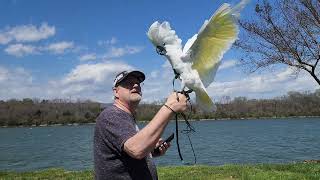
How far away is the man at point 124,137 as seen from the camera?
382cm

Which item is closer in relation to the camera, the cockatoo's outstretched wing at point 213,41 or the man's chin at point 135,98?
the cockatoo's outstretched wing at point 213,41

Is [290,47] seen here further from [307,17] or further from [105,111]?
[105,111]

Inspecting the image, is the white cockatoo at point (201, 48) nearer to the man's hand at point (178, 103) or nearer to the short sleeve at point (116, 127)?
the man's hand at point (178, 103)

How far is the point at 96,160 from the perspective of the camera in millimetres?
4340

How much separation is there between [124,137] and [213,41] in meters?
1.08

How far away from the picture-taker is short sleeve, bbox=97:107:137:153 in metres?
4.07

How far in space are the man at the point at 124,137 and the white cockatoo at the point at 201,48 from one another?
0.43 m

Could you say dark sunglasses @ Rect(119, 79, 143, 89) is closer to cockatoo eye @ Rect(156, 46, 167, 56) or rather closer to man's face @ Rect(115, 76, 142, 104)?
man's face @ Rect(115, 76, 142, 104)

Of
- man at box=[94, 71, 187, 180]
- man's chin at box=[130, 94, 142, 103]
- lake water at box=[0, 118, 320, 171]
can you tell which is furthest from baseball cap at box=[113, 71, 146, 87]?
lake water at box=[0, 118, 320, 171]

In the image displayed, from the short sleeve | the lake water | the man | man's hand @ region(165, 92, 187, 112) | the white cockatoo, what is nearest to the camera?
the white cockatoo

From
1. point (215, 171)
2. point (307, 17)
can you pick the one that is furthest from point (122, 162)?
point (307, 17)

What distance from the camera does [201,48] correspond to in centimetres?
361

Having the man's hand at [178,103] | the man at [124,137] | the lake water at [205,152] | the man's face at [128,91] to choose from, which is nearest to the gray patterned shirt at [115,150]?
the man at [124,137]

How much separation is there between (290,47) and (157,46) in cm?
1505
